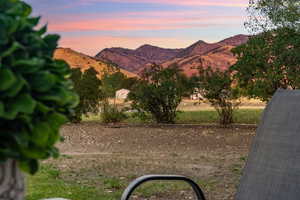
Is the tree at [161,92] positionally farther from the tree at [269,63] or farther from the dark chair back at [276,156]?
the dark chair back at [276,156]

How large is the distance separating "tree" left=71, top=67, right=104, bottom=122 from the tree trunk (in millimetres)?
11290

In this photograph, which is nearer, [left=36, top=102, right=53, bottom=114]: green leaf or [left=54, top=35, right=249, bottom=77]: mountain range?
[left=36, top=102, right=53, bottom=114]: green leaf

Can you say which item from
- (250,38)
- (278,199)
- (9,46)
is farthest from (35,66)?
(250,38)

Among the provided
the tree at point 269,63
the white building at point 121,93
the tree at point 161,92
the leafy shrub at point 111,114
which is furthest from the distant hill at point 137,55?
the tree at point 269,63

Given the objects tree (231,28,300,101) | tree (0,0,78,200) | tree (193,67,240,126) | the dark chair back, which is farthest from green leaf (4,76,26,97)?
tree (193,67,240,126)

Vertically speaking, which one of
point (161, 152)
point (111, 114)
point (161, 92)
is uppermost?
point (161, 92)

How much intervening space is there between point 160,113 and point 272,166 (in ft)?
30.6

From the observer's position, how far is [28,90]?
850 millimetres

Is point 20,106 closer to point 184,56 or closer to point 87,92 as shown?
point 87,92

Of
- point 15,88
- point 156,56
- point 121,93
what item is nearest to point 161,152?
point 121,93

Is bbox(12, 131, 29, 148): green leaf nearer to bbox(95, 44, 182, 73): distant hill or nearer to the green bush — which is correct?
the green bush

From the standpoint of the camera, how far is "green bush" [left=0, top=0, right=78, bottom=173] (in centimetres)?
83

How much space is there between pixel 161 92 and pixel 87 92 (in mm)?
1967

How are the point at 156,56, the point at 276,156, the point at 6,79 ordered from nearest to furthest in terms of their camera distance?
the point at 6,79 < the point at 276,156 < the point at 156,56
